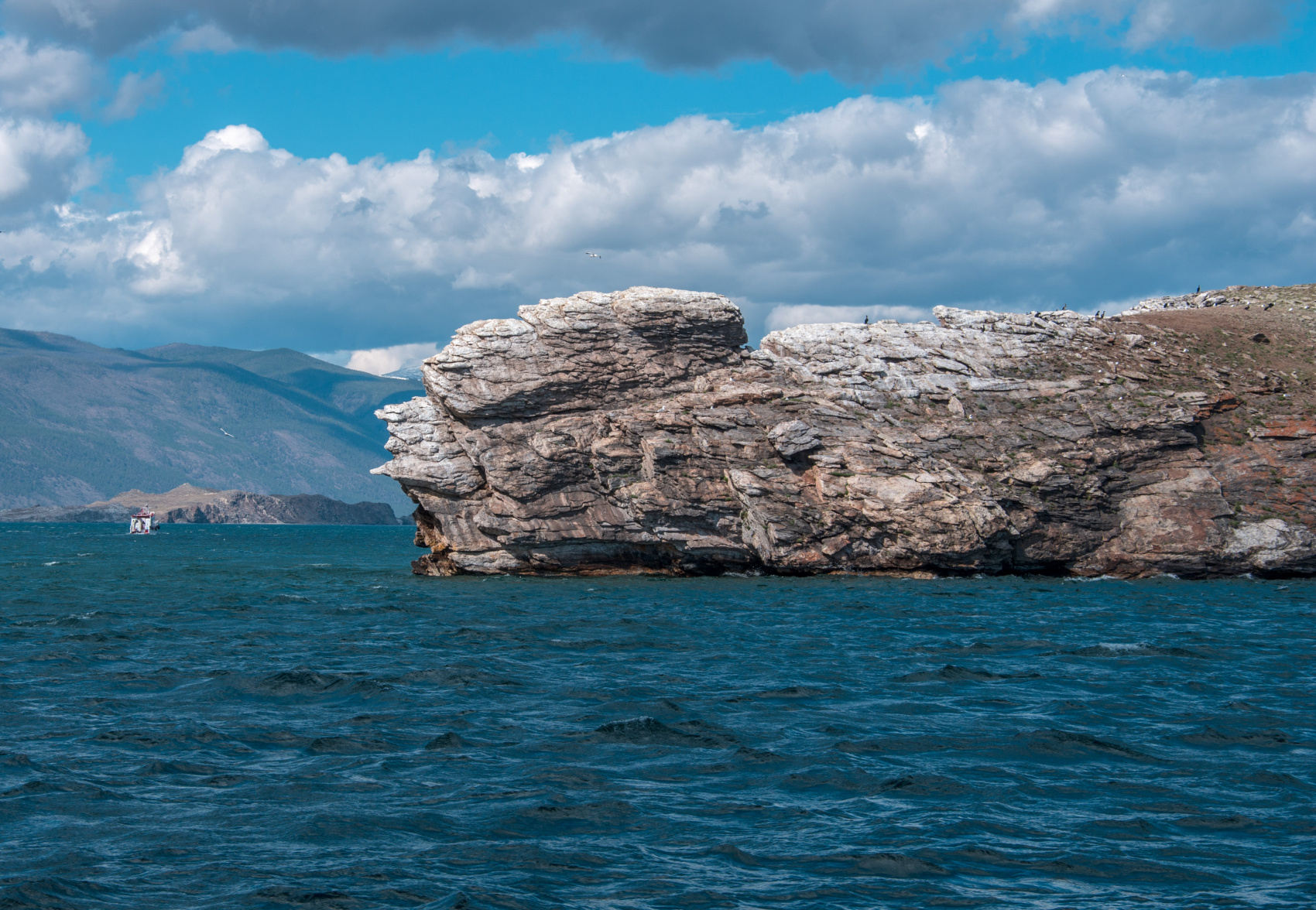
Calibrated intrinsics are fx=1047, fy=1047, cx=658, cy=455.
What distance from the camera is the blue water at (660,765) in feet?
40.7

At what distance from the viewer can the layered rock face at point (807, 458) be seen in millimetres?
51906

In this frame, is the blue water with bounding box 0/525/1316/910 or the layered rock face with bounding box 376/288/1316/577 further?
the layered rock face with bounding box 376/288/1316/577

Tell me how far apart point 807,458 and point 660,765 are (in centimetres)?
Answer: 3733

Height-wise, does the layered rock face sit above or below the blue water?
above

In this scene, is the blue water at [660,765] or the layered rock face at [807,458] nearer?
the blue water at [660,765]

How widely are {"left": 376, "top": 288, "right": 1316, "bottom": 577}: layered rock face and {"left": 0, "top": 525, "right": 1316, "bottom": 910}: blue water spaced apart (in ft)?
58.6

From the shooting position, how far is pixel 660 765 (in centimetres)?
1722

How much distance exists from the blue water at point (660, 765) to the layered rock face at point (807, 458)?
17854mm

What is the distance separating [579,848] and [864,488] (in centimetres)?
3965

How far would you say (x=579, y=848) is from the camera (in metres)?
13.5

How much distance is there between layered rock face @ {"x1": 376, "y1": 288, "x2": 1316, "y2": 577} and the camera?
51.9 meters

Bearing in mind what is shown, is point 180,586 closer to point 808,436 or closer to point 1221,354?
point 808,436

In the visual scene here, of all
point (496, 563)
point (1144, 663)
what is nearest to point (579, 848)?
point (1144, 663)

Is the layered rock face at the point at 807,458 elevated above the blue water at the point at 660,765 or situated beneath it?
elevated above
